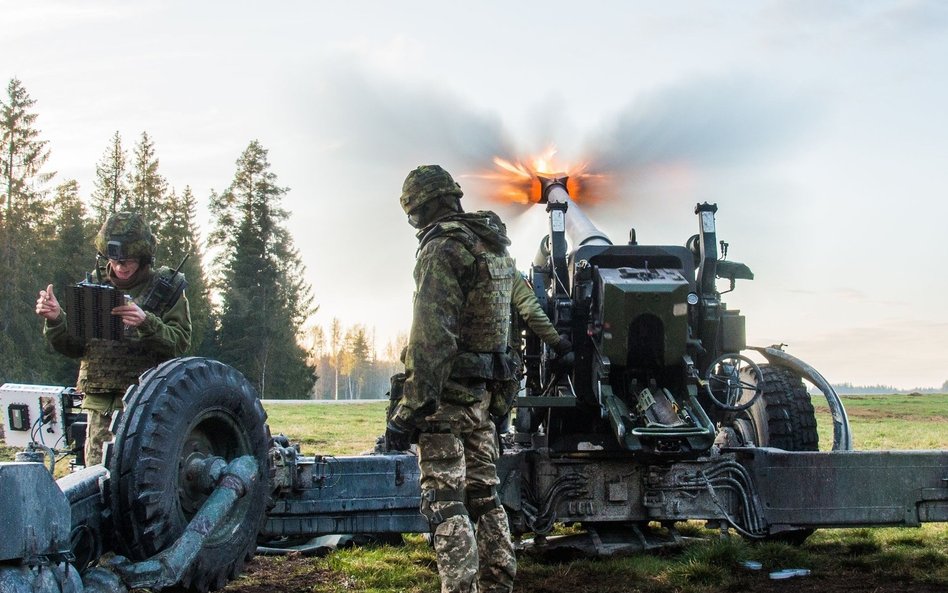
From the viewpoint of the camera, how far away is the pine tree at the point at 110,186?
4669 centimetres

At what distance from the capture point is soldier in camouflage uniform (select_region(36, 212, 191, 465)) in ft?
18.4

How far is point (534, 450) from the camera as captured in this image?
6414 millimetres

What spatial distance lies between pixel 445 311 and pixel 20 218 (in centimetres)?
4106

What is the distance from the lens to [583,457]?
21.0ft

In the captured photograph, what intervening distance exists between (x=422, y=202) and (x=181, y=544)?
6.60 ft

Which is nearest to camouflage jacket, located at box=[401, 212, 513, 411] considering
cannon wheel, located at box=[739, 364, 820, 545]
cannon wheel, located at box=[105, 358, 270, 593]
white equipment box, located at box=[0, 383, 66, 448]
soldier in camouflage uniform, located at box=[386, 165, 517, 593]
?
soldier in camouflage uniform, located at box=[386, 165, 517, 593]

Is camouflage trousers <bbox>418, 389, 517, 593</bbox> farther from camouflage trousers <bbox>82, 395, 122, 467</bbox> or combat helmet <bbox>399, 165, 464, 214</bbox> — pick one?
camouflage trousers <bbox>82, 395, 122, 467</bbox>

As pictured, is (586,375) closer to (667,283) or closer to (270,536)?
(667,283)

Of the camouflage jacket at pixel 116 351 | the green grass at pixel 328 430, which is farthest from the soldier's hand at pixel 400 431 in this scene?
the green grass at pixel 328 430

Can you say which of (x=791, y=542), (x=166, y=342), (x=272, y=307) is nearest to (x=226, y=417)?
(x=166, y=342)

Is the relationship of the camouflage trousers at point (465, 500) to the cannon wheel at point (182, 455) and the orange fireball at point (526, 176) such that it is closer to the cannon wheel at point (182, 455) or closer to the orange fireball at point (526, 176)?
the cannon wheel at point (182, 455)

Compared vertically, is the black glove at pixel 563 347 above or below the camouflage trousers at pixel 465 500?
above

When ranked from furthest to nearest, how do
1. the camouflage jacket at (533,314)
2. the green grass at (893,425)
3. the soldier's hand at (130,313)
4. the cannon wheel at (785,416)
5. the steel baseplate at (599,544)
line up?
1. the green grass at (893,425)
2. the cannon wheel at (785,416)
3. the camouflage jacket at (533,314)
4. the steel baseplate at (599,544)
5. the soldier's hand at (130,313)

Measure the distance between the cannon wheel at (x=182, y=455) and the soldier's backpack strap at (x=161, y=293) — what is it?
1.20 metres
